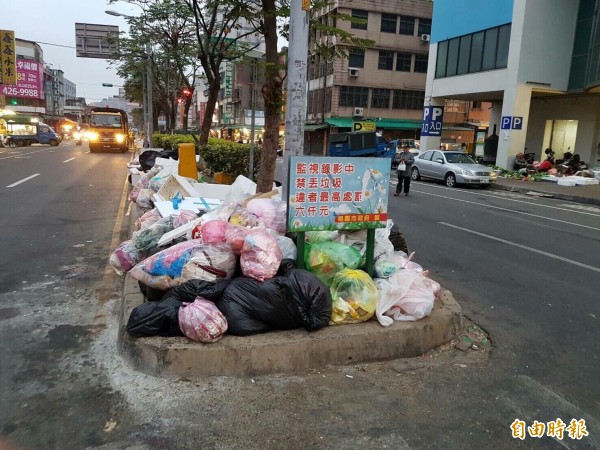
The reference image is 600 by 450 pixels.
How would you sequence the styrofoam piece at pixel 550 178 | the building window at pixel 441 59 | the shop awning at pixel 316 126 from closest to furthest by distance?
the styrofoam piece at pixel 550 178
the building window at pixel 441 59
the shop awning at pixel 316 126

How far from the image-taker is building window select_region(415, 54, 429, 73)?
40.5 meters

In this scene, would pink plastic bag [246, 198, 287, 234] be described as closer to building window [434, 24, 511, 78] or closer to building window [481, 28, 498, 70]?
building window [434, 24, 511, 78]

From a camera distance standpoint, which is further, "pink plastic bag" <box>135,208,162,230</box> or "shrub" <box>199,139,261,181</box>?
"shrub" <box>199,139,261,181</box>

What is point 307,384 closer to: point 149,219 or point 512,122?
point 149,219

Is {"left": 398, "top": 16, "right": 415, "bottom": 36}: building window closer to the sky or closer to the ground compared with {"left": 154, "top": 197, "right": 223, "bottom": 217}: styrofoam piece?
closer to the sky

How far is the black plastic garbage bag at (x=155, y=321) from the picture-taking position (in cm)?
346

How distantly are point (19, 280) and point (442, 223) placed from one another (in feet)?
24.6

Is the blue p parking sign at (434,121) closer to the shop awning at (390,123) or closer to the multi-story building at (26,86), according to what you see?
the shop awning at (390,123)

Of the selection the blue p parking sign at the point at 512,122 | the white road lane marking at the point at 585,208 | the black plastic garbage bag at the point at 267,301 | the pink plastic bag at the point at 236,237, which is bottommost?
the white road lane marking at the point at 585,208

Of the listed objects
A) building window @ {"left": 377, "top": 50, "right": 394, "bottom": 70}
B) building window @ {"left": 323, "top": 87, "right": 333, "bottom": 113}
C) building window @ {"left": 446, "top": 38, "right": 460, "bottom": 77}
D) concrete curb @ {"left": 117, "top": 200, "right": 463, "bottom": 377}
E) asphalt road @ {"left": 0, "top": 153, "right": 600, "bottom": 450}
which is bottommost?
asphalt road @ {"left": 0, "top": 153, "right": 600, "bottom": 450}

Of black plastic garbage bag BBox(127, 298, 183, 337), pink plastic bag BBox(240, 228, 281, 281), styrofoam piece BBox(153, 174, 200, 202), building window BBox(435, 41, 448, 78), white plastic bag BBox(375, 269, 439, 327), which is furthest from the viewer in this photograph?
building window BBox(435, 41, 448, 78)

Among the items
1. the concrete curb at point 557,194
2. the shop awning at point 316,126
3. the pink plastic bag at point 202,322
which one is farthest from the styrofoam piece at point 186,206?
the shop awning at point 316,126

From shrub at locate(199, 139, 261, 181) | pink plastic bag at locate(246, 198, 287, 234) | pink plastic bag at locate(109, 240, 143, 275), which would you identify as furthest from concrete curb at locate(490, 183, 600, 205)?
pink plastic bag at locate(109, 240, 143, 275)

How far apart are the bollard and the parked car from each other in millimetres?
11824
